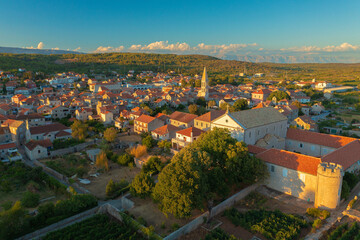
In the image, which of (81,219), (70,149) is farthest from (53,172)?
(81,219)

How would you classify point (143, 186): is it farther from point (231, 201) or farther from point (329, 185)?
point (329, 185)

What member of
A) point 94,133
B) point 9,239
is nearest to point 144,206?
point 9,239

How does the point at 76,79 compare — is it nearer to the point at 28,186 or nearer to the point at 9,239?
the point at 28,186

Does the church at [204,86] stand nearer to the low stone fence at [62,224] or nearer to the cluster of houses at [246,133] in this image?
the cluster of houses at [246,133]

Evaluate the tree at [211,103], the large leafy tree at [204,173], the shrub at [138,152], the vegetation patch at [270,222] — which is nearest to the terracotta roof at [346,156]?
the large leafy tree at [204,173]

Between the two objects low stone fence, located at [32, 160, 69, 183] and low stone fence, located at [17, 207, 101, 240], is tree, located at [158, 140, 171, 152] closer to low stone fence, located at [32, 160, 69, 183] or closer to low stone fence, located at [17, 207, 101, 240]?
low stone fence, located at [32, 160, 69, 183]

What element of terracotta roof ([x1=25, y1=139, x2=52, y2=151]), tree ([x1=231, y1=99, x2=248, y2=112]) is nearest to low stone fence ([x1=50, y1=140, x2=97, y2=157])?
terracotta roof ([x1=25, y1=139, x2=52, y2=151])
